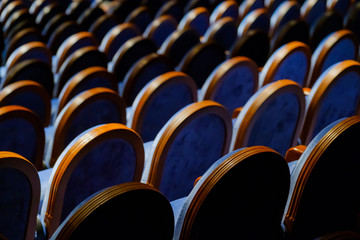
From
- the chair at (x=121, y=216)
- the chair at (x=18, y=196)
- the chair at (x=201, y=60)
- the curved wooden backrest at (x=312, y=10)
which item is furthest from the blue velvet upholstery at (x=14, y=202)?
the curved wooden backrest at (x=312, y=10)

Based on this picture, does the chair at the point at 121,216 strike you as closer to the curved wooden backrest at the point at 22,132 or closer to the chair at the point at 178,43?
the curved wooden backrest at the point at 22,132

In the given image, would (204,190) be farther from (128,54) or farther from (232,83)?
(128,54)

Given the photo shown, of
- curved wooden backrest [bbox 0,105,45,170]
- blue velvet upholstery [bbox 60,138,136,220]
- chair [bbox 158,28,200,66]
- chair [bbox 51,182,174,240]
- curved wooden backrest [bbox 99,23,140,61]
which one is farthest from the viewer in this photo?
curved wooden backrest [bbox 99,23,140,61]

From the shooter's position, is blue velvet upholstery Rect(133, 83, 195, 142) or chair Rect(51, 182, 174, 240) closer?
chair Rect(51, 182, 174, 240)

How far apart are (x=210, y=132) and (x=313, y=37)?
894 millimetres

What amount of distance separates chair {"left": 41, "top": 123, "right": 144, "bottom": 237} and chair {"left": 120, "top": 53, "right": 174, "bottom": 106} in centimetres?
51

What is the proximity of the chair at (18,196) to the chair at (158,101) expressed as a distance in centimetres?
39

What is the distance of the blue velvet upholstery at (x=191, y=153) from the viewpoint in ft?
2.53

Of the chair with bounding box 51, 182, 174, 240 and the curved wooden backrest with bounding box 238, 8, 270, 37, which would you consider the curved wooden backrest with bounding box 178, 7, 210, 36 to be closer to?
the curved wooden backrest with bounding box 238, 8, 270, 37

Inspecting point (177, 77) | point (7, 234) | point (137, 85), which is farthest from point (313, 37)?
point (7, 234)

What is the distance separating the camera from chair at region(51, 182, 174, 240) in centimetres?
47

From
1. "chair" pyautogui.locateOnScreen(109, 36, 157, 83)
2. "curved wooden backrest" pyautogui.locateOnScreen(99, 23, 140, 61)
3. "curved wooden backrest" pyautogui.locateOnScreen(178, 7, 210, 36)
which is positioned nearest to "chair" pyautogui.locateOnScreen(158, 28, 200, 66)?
"chair" pyautogui.locateOnScreen(109, 36, 157, 83)

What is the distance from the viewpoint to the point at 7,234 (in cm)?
62

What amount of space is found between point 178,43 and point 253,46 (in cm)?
22
